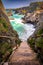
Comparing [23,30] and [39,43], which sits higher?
[39,43]

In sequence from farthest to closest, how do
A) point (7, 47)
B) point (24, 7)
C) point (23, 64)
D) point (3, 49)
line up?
point (24, 7), point (7, 47), point (3, 49), point (23, 64)

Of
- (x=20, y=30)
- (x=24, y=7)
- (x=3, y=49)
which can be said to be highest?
(x=3, y=49)

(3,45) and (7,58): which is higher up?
(3,45)

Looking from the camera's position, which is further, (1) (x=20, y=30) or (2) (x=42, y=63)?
(1) (x=20, y=30)

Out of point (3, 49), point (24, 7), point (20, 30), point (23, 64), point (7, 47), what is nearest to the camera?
point (23, 64)

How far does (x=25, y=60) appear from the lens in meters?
16.4

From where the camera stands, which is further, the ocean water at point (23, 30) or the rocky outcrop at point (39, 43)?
the ocean water at point (23, 30)

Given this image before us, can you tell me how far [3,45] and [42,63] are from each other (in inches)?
153

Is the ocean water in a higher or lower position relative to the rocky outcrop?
lower

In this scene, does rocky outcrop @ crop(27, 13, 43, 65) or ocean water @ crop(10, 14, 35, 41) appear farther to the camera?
ocean water @ crop(10, 14, 35, 41)

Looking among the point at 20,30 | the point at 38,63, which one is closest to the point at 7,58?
the point at 38,63

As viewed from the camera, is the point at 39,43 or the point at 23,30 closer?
the point at 39,43

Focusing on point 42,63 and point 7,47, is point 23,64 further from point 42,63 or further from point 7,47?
point 7,47

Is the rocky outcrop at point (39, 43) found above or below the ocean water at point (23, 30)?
above
